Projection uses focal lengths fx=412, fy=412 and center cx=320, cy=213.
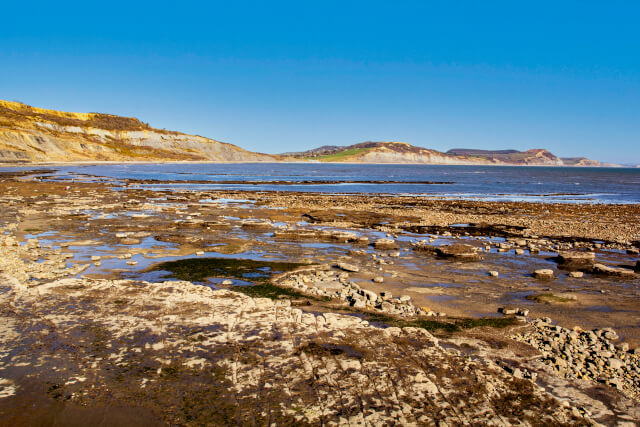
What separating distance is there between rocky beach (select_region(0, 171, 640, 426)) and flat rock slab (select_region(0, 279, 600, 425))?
36 millimetres

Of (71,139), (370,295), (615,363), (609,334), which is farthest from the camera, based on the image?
(71,139)

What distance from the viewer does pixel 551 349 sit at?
28.0ft

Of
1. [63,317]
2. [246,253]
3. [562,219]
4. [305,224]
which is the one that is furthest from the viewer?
[562,219]

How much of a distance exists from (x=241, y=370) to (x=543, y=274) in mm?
11675

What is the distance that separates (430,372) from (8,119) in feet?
554

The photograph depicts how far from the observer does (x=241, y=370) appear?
23.9ft

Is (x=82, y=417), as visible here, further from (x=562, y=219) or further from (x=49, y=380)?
(x=562, y=219)

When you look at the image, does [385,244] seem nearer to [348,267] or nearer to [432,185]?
[348,267]

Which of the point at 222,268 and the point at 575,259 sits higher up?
the point at 575,259

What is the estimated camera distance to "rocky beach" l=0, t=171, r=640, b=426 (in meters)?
6.34

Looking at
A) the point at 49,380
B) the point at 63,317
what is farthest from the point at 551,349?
the point at 63,317

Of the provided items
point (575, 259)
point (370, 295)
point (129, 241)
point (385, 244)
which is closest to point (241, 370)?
point (370, 295)

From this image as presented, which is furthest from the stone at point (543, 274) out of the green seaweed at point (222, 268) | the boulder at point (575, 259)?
the green seaweed at point (222, 268)

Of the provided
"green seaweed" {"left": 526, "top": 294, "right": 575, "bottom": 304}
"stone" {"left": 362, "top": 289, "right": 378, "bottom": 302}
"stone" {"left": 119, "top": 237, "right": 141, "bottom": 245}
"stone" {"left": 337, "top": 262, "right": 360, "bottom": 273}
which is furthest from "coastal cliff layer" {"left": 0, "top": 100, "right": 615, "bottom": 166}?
"green seaweed" {"left": 526, "top": 294, "right": 575, "bottom": 304}
